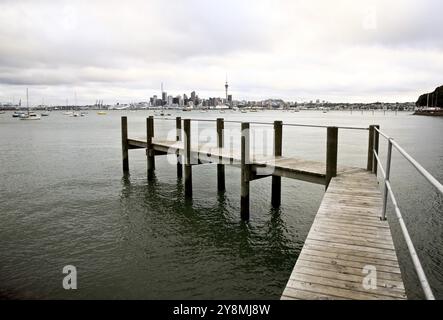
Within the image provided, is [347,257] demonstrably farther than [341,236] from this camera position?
No

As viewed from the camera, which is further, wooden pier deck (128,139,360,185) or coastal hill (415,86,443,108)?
coastal hill (415,86,443,108)

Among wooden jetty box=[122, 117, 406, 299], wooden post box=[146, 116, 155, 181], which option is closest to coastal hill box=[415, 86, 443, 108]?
wooden post box=[146, 116, 155, 181]

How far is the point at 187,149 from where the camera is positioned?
14.4 metres

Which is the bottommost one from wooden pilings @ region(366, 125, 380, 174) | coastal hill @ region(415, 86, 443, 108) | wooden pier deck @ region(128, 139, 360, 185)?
wooden pier deck @ region(128, 139, 360, 185)

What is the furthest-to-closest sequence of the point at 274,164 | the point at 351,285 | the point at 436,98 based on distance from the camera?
the point at 436,98, the point at 274,164, the point at 351,285

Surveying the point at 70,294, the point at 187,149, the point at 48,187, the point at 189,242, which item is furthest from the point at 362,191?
the point at 48,187

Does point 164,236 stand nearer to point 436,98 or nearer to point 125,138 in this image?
point 125,138

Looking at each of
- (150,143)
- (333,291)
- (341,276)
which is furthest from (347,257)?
(150,143)

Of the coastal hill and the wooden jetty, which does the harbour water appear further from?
the coastal hill

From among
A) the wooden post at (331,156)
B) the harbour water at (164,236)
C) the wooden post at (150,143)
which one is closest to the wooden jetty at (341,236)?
the wooden post at (331,156)

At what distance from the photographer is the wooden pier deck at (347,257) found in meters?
4.12

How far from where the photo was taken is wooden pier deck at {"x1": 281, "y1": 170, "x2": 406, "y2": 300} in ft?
13.5

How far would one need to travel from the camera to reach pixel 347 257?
16.3 feet
